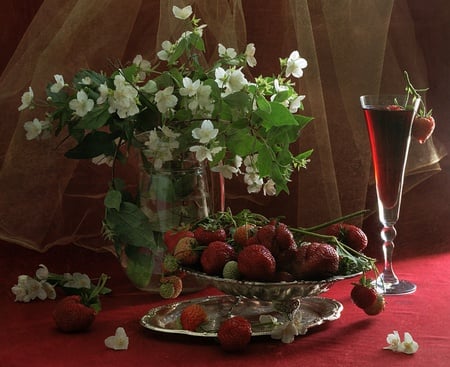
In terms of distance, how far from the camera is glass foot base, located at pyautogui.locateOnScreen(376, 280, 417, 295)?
5.19 ft

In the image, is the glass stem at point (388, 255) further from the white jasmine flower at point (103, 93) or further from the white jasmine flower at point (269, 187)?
the white jasmine flower at point (103, 93)

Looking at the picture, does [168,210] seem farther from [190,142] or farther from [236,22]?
[236,22]

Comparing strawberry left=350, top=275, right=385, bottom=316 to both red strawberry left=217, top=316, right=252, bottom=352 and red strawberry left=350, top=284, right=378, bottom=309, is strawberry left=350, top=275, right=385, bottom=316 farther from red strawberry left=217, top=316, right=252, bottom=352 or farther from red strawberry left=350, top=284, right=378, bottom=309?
red strawberry left=217, top=316, right=252, bottom=352

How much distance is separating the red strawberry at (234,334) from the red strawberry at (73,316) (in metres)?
0.21

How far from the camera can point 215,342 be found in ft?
4.41

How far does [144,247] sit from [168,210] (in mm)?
71

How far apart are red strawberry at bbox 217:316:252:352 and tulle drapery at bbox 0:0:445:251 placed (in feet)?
1.84

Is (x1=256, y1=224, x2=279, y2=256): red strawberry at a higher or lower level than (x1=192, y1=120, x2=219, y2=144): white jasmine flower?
lower

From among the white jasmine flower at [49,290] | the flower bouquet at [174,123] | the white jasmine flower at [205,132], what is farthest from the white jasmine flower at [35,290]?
the white jasmine flower at [205,132]

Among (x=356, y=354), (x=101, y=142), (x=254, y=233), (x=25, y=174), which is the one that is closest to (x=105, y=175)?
(x=25, y=174)

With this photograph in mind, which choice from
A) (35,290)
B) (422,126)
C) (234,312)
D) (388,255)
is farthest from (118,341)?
(422,126)

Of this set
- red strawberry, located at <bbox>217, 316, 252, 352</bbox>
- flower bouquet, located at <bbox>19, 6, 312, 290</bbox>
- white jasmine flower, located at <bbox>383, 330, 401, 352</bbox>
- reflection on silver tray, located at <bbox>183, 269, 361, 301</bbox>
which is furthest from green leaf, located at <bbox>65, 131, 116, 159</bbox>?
white jasmine flower, located at <bbox>383, 330, 401, 352</bbox>

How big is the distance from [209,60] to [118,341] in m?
0.67

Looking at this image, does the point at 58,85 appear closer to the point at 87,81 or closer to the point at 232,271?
the point at 87,81
